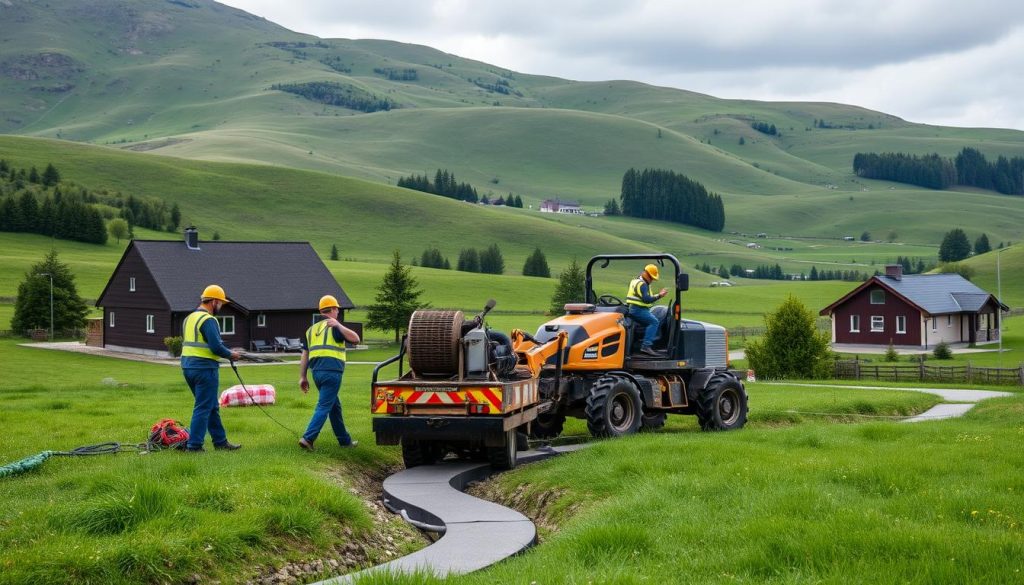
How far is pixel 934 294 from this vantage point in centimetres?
8375

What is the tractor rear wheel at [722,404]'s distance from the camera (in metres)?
20.8

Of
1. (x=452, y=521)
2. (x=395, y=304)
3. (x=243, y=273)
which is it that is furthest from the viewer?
(x=395, y=304)

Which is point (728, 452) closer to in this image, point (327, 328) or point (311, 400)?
point (327, 328)

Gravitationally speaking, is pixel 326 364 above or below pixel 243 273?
below

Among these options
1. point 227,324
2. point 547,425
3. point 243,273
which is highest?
point 243,273

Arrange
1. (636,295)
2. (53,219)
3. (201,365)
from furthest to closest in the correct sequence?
(53,219)
(636,295)
(201,365)

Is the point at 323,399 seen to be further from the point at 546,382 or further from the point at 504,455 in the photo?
the point at 546,382

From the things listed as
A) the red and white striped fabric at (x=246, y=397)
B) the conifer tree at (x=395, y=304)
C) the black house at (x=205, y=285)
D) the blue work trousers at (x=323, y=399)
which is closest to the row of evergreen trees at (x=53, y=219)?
the black house at (x=205, y=285)

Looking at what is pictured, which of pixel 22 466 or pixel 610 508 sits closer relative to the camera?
pixel 610 508

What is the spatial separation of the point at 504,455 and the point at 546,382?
2.64 m

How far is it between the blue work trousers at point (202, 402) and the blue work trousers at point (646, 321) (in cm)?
800

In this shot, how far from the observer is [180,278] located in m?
71.1

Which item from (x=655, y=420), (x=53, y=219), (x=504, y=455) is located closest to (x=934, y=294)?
(x=655, y=420)

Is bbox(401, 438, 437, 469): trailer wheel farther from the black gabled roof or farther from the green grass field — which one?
the black gabled roof
